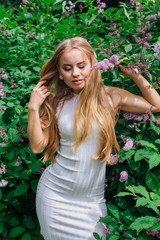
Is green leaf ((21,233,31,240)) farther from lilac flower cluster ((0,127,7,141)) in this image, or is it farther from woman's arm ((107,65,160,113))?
woman's arm ((107,65,160,113))

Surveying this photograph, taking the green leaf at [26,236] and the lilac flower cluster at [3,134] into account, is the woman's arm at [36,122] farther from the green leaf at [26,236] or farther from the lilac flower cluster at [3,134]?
the green leaf at [26,236]

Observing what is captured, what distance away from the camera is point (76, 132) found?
1679 millimetres

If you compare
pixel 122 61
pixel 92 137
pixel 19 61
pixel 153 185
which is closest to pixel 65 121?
pixel 92 137

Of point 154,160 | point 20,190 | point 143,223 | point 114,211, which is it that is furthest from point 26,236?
point 154,160

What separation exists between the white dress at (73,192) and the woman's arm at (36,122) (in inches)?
5.1

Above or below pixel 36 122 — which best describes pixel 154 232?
below

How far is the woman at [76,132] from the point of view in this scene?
1.65 metres

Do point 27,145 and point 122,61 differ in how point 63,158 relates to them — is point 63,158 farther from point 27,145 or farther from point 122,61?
point 122,61

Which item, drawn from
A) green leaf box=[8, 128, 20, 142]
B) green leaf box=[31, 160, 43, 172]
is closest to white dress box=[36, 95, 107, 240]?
green leaf box=[31, 160, 43, 172]

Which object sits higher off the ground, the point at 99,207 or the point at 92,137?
the point at 92,137

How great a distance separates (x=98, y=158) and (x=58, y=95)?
52 cm

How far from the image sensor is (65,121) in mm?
1759

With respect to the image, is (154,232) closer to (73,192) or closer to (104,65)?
(73,192)

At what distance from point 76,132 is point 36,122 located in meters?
0.28
